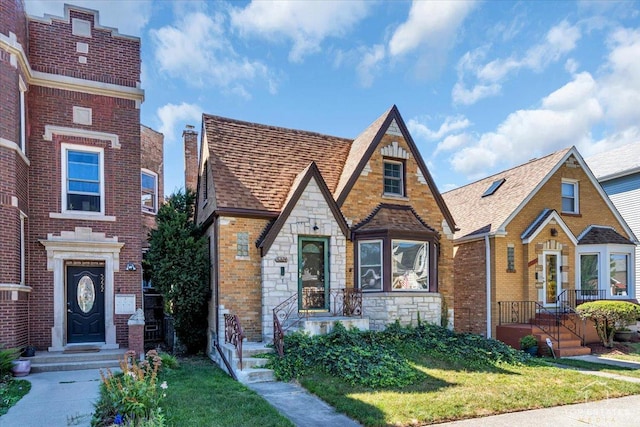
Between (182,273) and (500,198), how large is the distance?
1237 cm

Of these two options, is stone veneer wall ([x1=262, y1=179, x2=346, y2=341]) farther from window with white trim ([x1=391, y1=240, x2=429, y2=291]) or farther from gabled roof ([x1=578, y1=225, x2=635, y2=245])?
gabled roof ([x1=578, y1=225, x2=635, y2=245])

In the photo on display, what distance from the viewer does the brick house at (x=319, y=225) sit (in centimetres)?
1134

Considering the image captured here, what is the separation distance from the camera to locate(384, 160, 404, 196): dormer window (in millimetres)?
13797

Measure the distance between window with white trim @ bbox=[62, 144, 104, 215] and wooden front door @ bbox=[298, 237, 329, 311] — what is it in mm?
5608

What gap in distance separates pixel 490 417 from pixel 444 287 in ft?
24.1

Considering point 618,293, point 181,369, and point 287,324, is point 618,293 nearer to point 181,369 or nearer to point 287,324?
point 287,324

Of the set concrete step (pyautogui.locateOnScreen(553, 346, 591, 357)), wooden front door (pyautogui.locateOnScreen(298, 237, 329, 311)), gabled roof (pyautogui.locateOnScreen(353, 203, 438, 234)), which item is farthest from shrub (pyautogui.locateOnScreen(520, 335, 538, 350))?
wooden front door (pyautogui.locateOnScreen(298, 237, 329, 311))

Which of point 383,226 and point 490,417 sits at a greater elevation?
point 383,226

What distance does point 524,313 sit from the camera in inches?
589

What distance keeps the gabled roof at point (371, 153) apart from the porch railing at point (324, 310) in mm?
2729

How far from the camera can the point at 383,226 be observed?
12594 mm

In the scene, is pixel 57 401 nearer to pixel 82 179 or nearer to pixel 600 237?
pixel 82 179

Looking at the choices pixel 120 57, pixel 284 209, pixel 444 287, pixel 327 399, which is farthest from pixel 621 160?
pixel 120 57

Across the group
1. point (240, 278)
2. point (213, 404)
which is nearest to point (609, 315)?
point (240, 278)
